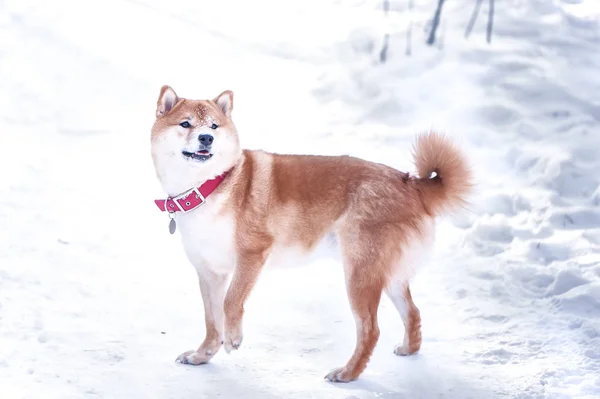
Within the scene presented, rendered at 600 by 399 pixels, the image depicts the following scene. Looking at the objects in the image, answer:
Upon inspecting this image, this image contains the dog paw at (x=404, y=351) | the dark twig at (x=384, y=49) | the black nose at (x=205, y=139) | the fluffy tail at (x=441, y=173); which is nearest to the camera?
the black nose at (x=205, y=139)

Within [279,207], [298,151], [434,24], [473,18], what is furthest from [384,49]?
[279,207]

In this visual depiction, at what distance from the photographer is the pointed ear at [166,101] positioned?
3477 millimetres

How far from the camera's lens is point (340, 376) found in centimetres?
345

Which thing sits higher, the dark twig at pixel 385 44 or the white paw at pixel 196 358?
the dark twig at pixel 385 44

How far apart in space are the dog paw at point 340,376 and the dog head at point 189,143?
99 cm

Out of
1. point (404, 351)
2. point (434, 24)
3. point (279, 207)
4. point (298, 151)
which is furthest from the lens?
point (434, 24)

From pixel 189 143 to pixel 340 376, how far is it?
1.18m

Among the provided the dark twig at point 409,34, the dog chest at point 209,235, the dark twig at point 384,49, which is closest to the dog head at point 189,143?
the dog chest at point 209,235

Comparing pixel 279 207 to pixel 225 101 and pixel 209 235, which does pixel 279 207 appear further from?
pixel 225 101

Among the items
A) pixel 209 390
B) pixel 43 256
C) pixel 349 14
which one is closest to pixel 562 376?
pixel 209 390

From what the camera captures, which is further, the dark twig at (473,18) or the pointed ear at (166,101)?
the dark twig at (473,18)

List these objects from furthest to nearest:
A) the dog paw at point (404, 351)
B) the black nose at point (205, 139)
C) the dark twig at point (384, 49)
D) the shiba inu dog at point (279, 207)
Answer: the dark twig at point (384, 49) → the dog paw at point (404, 351) → the shiba inu dog at point (279, 207) → the black nose at point (205, 139)

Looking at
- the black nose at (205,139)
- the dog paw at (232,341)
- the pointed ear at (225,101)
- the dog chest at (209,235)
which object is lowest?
the dog paw at (232,341)

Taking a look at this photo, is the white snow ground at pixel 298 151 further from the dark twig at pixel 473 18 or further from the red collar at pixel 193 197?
the red collar at pixel 193 197
